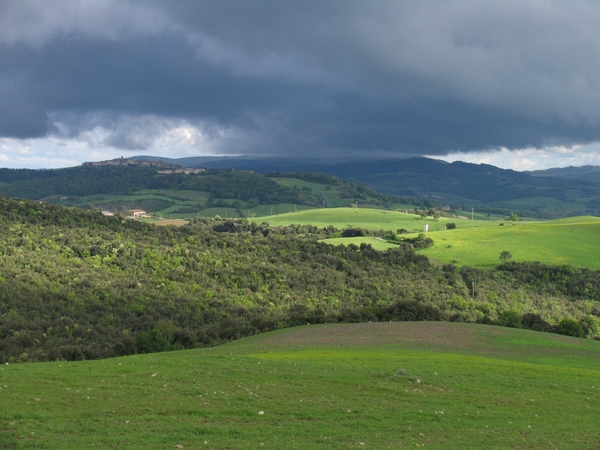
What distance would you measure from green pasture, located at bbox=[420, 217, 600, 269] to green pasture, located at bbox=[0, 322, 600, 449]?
7902 centimetres

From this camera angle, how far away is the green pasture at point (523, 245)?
110 metres

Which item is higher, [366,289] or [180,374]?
[180,374]

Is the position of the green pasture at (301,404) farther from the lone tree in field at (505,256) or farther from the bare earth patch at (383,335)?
the lone tree in field at (505,256)

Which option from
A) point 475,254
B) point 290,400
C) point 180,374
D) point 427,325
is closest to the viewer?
point 290,400

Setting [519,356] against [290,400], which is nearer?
[290,400]

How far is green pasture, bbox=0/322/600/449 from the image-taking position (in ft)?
54.4

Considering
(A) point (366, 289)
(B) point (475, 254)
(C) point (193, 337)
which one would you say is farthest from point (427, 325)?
(B) point (475, 254)

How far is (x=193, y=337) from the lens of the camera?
50.4 meters

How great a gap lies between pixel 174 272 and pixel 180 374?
4963 cm

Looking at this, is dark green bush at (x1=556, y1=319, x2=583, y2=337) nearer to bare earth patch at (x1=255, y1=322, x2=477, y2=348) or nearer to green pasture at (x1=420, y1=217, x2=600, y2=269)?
bare earth patch at (x1=255, y1=322, x2=477, y2=348)

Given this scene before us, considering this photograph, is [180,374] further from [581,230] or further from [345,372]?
[581,230]

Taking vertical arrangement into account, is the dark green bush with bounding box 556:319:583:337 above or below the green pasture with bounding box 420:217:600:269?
below

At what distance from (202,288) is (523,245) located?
2933 inches

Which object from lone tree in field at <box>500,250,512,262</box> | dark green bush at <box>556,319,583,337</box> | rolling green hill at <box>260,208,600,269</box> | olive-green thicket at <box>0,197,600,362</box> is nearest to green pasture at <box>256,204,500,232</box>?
rolling green hill at <box>260,208,600,269</box>
